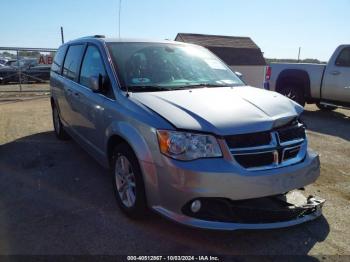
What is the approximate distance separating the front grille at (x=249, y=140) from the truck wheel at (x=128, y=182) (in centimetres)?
89

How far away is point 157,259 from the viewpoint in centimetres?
311

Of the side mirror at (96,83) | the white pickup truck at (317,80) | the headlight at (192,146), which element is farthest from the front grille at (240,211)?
the white pickup truck at (317,80)

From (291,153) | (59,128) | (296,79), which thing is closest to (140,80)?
(291,153)

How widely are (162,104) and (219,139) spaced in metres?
0.70

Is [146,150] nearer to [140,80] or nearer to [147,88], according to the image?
[147,88]

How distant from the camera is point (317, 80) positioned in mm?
9953

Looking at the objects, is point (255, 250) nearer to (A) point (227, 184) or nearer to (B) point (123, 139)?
(A) point (227, 184)

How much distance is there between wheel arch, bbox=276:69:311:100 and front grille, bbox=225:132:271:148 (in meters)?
7.60

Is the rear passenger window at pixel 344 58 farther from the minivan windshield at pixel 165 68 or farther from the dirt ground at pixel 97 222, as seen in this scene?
the minivan windshield at pixel 165 68

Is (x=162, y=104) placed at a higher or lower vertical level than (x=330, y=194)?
higher

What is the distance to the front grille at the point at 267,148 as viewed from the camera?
3.11 m

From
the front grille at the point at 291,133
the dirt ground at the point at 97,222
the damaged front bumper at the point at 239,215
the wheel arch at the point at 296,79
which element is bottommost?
the dirt ground at the point at 97,222

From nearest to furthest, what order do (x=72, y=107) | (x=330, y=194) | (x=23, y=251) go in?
(x=23, y=251), (x=330, y=194), (x=72, y=107)

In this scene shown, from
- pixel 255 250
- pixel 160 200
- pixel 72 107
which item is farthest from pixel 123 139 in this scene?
pixel 72 107
